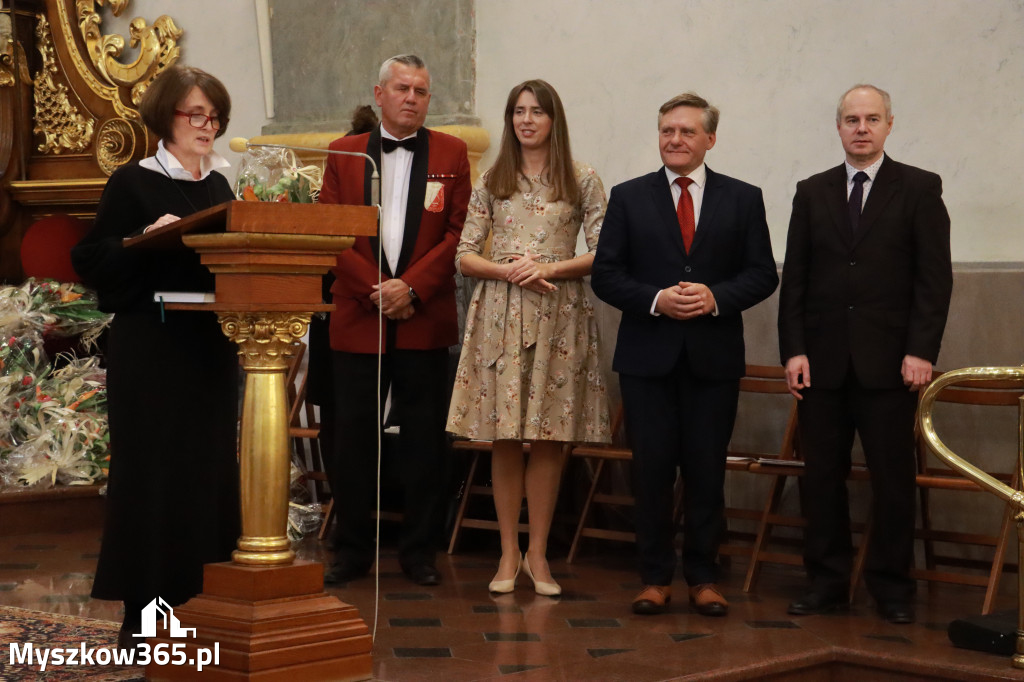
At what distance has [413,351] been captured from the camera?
5.11 meters

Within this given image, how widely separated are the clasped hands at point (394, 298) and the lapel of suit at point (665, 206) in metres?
0.96

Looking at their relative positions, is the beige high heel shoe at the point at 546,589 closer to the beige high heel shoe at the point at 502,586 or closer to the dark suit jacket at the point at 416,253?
the beige high heel shoe at the point at 502,586

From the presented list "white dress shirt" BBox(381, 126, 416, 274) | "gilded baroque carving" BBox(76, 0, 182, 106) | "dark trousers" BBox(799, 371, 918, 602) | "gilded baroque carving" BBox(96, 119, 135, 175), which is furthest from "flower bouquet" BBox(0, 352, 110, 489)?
"dark trousers" BBox(799, 371, 918, 602)

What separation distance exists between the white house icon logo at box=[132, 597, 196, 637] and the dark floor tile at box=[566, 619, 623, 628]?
1.36 m

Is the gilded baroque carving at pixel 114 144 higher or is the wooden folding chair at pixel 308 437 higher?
the gilded baroque carving at pixel 114 144

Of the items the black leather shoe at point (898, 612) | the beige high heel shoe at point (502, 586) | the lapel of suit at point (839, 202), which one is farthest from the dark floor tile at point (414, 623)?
the lapel of suit at point (839, 202)

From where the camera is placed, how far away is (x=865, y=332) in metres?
4.62

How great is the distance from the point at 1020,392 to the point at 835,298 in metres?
0.95

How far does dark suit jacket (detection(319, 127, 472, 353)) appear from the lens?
5070 millimetres

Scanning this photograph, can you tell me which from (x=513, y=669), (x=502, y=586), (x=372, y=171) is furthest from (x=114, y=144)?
(x=513, y=669)

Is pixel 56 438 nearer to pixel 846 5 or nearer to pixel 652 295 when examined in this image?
pixel 652 295

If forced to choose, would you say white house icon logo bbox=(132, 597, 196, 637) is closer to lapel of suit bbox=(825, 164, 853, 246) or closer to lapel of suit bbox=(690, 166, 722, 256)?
lapel of suit bbox=(690, 166, 722, 256)
